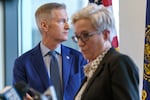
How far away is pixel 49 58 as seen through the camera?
2.61m

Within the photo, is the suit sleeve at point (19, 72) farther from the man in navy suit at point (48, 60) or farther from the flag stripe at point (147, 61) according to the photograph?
the flag stripe at point (147, 61)

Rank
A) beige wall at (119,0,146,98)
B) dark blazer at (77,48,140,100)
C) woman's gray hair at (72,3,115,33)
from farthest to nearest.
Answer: beige wall at (119,0,146,98)
woman's gray hair at (72,3,115,33)
dark blazer at (77,48,140,100)

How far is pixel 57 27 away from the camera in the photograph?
2555 mm

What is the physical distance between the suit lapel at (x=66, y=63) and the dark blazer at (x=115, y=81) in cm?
72

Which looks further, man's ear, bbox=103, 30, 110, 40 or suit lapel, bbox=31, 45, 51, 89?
suit lapel, bbox=31, 45, 51, 89

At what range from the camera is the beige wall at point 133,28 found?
2855 mm

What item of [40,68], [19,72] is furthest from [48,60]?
[19,72]

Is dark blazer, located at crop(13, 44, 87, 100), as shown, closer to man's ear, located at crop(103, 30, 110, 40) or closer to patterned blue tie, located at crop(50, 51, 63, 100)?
patterned blue tie, located at crop(50, 51, 63, 100)

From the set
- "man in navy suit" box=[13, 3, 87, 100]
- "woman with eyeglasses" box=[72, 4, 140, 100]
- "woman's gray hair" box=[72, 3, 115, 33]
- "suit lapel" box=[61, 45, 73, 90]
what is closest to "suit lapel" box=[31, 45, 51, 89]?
"man in navy suit" box=[13, 3, 87, 100]

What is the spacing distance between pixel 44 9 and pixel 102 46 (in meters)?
0.85

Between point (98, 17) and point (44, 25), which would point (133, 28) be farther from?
point (98, 17)

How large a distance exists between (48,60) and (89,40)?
79 cm

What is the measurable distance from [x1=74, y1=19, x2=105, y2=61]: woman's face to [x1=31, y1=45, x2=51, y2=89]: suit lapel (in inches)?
26.4

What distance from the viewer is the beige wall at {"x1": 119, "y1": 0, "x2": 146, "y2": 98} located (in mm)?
2855
